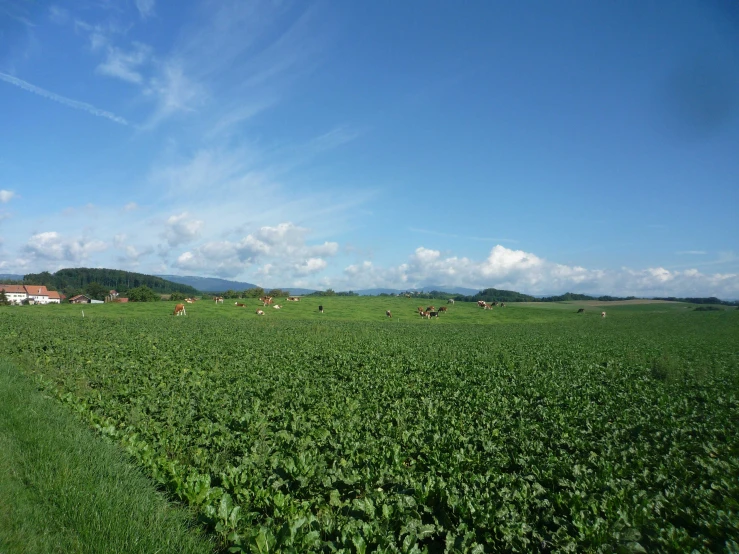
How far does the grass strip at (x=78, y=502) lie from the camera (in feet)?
15.9

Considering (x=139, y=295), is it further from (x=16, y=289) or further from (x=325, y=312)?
(x=16, y=289)

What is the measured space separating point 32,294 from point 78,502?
17095 centimetres

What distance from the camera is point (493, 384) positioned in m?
15.5

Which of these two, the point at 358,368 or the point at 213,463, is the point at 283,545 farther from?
the point at 358,368

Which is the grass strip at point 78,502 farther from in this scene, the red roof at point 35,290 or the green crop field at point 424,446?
the red roof at point 35,290

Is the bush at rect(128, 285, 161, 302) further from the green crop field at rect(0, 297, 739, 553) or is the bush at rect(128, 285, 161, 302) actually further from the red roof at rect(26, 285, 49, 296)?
the green crop field at rect(0, 297, 739, 553)

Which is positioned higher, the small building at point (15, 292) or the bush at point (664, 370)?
the small building at point (15, 292)

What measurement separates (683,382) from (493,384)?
27.8 feet

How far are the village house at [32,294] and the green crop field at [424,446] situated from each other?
148143mm

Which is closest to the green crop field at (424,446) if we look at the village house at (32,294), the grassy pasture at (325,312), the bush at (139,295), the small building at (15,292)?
the grassy pasture at (325,312)

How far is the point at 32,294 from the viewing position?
446ft

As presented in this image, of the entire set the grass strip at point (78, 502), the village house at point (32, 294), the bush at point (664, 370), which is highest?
the village house at point (32, 294)

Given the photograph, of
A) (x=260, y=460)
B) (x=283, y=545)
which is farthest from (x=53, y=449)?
(x=283, y=545)

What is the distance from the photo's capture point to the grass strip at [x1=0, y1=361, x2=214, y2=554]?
486cm
